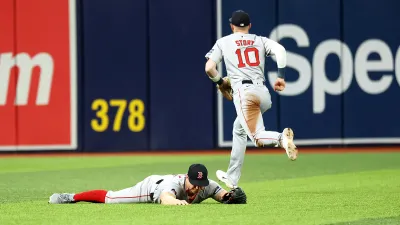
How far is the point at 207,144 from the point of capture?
20.5 m

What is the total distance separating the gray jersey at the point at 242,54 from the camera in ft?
39.1

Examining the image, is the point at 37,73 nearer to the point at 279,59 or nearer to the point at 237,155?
the point at 237,155

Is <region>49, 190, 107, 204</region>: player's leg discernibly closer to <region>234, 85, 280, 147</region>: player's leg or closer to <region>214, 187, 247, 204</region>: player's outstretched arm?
<region>214, 187, 247, 204</region>: player's outstretched arm

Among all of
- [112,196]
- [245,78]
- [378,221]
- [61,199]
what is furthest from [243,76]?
[378,221]

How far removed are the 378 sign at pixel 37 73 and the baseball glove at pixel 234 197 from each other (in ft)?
31.9

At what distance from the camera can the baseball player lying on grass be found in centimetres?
1037

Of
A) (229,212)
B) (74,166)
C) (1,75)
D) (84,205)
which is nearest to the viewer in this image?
(229,212)

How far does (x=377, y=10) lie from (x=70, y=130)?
Answer: 20.3 ft

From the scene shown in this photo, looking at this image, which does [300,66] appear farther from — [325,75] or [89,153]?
[89,153]

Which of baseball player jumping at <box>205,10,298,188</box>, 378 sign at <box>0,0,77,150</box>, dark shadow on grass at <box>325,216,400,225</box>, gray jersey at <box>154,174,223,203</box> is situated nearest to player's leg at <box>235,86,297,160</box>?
baseball player jumping at <box>205,10,298,188</box>

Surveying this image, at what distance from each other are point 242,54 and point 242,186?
254 centimetres

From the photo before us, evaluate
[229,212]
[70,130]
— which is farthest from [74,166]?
[229,212]

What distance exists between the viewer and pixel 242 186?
13906 millimetres

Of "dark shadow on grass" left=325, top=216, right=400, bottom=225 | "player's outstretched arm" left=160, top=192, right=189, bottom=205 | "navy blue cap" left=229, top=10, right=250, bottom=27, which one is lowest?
"dark shadow on grass" left=325, top=216, right=400, bottom=225
